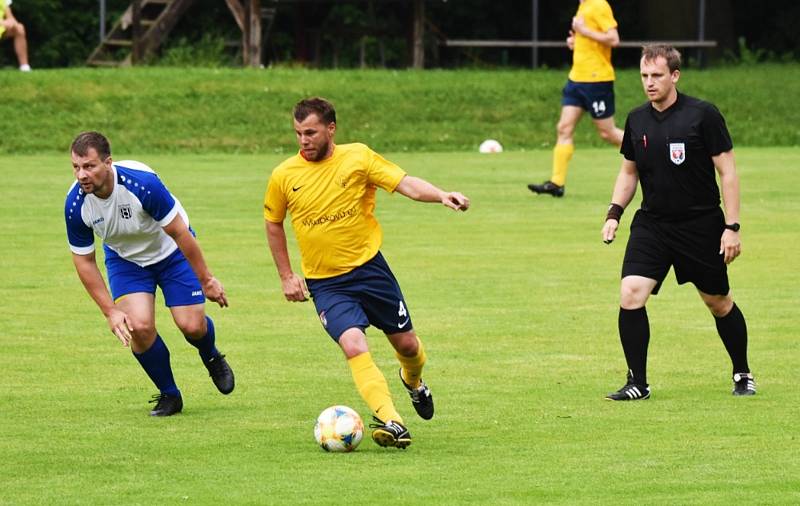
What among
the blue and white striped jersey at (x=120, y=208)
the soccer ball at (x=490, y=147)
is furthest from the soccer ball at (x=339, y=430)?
the soccer ball at (x=490, y=147)

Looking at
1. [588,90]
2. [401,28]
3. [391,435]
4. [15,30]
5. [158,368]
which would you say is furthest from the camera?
[401,28]

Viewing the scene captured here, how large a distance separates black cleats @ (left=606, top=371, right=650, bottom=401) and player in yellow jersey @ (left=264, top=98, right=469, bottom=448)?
1.42 metres

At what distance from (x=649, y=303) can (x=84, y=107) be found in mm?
15561

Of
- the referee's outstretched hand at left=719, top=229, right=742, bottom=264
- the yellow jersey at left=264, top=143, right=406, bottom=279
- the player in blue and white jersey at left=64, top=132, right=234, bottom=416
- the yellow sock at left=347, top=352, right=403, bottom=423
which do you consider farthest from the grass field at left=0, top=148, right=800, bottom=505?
the yellow jersey at left=264, top=143, right=406, bottom=279

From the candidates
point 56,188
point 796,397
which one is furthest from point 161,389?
point 56,188

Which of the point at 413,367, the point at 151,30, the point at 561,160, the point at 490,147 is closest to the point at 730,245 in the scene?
the point at 413,367

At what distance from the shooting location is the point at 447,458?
317 inches

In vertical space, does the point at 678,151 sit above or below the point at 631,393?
above

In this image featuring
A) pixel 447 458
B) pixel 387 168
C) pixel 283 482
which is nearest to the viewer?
pixel 283 482

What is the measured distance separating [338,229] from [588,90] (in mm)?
11625

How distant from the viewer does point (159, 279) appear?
9.78m

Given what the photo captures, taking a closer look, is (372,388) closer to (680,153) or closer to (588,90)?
(680,153)

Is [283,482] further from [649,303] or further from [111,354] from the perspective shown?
[649,303]

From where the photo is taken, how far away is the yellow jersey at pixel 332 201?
28.5 ft
